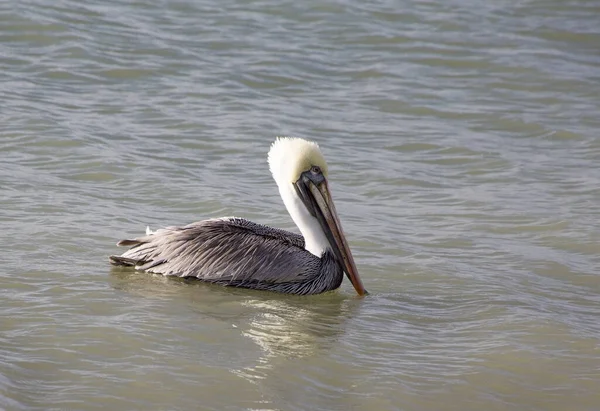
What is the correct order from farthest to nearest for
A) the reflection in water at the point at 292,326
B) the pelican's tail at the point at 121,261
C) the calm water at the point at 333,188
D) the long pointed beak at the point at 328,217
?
the long pointed beak at the point at 328,217 → the pelican's tail at the point at 121,261 → the reflection in water at the point at 292,326 → the calm water at the point at 333,188

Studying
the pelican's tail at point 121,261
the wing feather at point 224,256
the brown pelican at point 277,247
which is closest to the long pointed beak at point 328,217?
the brown pelican at point 277,247

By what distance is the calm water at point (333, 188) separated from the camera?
4340 millimetres

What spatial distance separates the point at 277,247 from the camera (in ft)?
18.7

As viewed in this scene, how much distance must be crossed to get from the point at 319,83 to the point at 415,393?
19.1 ft

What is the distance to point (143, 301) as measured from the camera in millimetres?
5133

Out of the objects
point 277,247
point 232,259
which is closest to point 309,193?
point 277,247

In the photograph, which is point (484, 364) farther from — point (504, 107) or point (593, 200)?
point (504, 107)

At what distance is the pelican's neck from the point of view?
229 inches

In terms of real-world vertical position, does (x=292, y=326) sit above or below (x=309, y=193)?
below

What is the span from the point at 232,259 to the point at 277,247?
0.86ft

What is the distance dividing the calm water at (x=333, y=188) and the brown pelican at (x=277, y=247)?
94 mm

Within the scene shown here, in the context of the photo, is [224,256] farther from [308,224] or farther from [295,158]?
[295,158]

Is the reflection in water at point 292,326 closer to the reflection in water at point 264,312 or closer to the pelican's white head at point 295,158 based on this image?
the reflection in water at point 264,312

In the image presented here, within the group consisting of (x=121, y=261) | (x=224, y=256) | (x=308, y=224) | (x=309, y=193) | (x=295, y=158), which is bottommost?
(x=121, y=261)
